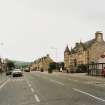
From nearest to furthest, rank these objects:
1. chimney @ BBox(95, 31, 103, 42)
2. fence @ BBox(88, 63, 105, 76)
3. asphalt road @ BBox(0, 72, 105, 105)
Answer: asphalt road @ BBox(0, 72, 105, 105), fence @ BBox(88, 63, 105, 76), chimney @ BBox(95, 31, 103, 42)

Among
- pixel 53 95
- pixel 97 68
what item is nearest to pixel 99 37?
pixel 97 68

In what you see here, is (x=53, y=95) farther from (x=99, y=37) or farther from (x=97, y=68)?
(x=99, y=37)

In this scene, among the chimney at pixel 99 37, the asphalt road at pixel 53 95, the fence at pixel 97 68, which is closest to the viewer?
the asphalt road at pixel 53 95

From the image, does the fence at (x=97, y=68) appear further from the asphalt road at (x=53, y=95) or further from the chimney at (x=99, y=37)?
the chimney at (x=99, y=37)

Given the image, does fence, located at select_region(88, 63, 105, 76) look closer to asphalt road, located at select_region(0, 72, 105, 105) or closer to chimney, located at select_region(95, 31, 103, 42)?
asphalt road, located at select_region(0, 72, 105, 105)

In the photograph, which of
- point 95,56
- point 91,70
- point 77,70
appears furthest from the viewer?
point 95,56

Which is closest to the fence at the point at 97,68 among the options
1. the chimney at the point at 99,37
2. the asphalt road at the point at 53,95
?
the asphalt road at the point at 53,95

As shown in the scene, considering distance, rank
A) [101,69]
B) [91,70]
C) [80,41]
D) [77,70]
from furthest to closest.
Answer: [80,41] → [77,70] → [91,70] → [101,69]

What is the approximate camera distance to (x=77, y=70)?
103750 millimetres

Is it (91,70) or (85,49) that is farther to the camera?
(85,49)

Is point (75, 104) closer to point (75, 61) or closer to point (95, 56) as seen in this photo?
point (95, 56)

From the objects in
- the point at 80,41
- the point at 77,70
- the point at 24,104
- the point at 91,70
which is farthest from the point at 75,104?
the point at 80,41

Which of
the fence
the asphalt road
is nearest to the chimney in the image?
the fence

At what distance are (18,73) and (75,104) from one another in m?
57.8
